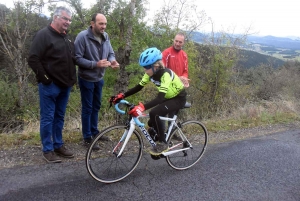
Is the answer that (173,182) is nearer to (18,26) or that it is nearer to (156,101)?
(156,101)

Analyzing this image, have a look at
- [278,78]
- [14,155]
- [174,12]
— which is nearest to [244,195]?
[14,155]

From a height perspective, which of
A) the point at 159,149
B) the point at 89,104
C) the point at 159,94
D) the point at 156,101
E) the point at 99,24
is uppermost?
the point at 99,24

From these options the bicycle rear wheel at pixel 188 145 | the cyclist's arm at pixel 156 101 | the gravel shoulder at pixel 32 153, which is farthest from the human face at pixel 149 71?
the gravel shoulder at pixel 32 153

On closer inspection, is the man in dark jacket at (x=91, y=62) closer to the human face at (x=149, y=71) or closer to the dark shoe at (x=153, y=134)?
the human face at (x=149, y=71)

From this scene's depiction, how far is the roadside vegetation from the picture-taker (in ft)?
22.5

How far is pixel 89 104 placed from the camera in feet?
14.1

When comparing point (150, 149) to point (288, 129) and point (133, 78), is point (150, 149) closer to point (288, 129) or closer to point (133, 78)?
point (288, 129)

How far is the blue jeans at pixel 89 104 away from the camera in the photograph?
421 cm

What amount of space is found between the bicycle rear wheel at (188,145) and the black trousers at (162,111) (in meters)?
0.29

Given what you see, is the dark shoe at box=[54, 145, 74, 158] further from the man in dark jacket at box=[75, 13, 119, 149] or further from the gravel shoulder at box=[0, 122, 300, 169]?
the man in dark jacket at box=[75, 13, 119, 149]

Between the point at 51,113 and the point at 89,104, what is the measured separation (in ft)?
2.35

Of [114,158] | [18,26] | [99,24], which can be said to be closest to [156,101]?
[114,158]

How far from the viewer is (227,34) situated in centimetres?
1812

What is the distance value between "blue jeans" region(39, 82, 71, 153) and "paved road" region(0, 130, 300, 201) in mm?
406
